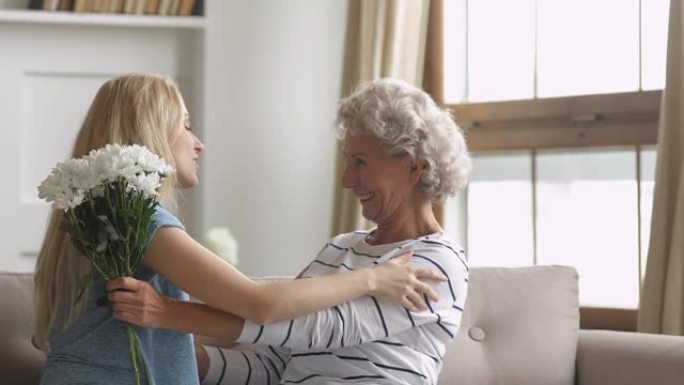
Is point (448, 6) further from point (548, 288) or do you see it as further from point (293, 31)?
point (548, 288)

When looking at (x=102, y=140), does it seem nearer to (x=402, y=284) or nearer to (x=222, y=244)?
(x=402, y=284)

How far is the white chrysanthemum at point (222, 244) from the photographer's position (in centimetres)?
414

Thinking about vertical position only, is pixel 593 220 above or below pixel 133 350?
above

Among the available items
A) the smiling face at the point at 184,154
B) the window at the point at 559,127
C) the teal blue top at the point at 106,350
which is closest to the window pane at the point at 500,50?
the window at the point at 559,127

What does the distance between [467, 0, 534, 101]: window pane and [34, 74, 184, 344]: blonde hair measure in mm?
1952

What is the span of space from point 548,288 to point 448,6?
5.41 ft

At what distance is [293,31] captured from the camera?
4.39 meters

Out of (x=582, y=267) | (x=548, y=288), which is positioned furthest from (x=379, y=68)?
(x=548, y=288)

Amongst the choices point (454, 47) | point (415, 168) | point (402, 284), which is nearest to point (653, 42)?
point (454, 47)

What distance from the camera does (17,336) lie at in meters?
2.52

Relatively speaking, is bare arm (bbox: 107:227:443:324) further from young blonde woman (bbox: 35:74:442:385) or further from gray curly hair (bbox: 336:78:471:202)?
gray curly hair (bbox: 336:78:471:202)

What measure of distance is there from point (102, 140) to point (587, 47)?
80.8 inches

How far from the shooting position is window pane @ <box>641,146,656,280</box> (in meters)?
3.63

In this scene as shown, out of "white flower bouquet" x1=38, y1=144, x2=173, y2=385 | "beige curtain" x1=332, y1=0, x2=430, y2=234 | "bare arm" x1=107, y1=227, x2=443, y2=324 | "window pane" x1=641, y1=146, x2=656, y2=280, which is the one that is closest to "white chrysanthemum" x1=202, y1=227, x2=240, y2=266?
"beige curtain" x1=332, y1=0, x2=430, y2=234
